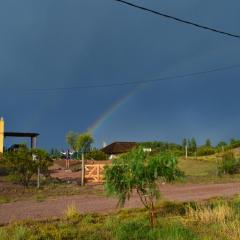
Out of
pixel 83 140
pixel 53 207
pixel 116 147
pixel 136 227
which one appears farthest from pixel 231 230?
pixel 116 147

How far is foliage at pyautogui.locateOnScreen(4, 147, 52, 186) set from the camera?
106 ft

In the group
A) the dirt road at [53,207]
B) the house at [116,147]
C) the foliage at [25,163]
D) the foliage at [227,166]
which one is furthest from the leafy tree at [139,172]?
the house at [116,147]

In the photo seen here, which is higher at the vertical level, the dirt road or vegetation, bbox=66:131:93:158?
vegetation, bbox=66:131:93:158

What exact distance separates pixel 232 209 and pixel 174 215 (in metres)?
1.84

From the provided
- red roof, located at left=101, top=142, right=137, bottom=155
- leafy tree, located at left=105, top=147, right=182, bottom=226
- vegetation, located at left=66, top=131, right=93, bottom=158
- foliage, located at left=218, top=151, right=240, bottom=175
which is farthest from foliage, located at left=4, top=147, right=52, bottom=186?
red roof, located at left=101, top=142, right=137, bottom=155

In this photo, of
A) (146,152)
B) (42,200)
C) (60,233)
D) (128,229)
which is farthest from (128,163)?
(42,200)

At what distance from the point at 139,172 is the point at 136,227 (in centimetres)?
149

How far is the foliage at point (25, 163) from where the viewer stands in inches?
1271

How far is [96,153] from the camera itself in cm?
7394

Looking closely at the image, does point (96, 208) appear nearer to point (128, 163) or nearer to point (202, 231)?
point (128, 163)

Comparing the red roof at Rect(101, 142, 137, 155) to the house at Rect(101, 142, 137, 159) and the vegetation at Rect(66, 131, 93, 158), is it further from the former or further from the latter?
the vegetation at Rect(66, 131, 93, 158)

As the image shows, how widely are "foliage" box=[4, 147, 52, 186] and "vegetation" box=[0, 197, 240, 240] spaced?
1611 cm

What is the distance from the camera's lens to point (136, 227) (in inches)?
532

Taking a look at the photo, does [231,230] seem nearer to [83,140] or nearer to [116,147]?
[83,140]
